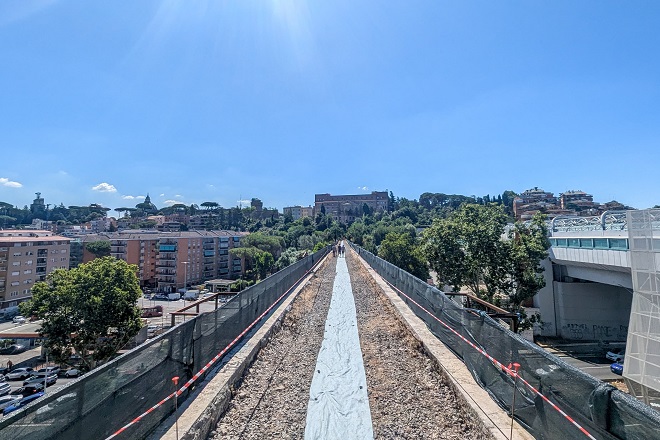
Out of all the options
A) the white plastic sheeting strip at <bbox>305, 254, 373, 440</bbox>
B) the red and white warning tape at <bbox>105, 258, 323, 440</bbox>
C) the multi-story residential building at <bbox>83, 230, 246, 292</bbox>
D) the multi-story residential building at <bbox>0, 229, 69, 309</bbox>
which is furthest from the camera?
the multi-story residential building at <bbox>83, 230, 246, 292</bbox>

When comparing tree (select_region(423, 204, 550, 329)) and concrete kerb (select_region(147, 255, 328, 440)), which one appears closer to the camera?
concrete kerb (select_region(147, 255, 328, 440))

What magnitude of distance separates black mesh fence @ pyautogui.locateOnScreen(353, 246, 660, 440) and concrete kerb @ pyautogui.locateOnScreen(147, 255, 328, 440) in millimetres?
3849

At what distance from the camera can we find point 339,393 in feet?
17.1

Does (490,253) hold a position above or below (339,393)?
above

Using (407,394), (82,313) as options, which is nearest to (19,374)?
(82,313)

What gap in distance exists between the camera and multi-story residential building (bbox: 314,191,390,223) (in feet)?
567

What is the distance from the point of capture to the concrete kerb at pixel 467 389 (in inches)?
148

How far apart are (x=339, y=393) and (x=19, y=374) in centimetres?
Result: 3406

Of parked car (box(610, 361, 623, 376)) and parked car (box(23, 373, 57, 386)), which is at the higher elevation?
parked car (box(610, 361, 623, 376))

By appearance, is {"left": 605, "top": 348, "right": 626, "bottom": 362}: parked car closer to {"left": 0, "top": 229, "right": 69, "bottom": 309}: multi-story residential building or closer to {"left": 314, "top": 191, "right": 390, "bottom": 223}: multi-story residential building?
{"left": 0, "top": 229, "right": 69, "bottom": 309}: multi-story residential building

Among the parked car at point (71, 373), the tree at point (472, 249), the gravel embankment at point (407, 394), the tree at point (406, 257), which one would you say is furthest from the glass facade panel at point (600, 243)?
the parked car at point (71, 373)

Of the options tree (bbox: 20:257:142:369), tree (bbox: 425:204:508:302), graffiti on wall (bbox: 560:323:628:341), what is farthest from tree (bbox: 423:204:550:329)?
tree (bbox: 20:257:142:369)

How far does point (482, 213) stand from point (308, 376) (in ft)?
66.5

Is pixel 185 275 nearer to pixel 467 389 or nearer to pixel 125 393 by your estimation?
pixel 125 393
